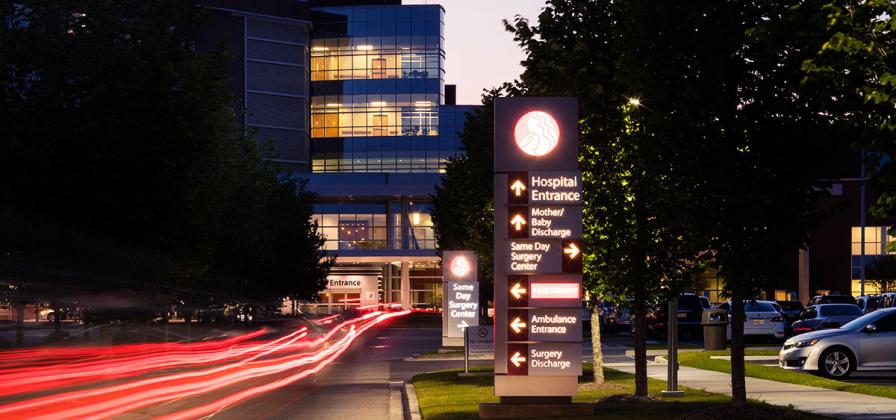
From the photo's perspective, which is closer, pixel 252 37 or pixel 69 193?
Result: pixel 69 193

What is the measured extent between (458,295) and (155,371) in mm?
18278

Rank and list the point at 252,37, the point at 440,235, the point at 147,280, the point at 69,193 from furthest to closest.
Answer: the point at 252,37 → the point at 440,235 → the point at 147,280 → the point at 69,193

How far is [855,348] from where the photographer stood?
89.0 feet

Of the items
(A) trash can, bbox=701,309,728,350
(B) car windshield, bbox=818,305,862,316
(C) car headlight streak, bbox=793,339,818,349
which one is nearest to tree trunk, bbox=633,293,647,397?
(C) car headlight streak, bbox=793,339,818,349

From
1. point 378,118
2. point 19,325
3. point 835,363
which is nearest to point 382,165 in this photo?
point 378,118

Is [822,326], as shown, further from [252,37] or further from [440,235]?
[252,37]

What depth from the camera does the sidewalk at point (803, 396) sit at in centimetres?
1904

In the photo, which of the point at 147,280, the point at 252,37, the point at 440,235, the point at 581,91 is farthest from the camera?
the point at 252,37

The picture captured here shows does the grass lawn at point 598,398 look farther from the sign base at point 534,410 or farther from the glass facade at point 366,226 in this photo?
the glass facade at point 366,226

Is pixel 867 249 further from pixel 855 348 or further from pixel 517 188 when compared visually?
pixel 517 188

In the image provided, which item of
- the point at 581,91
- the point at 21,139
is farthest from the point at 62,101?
the point at 581,91

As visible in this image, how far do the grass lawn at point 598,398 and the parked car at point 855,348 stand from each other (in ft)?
12.1

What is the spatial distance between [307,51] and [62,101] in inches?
3715

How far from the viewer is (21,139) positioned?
2998 centimetres
